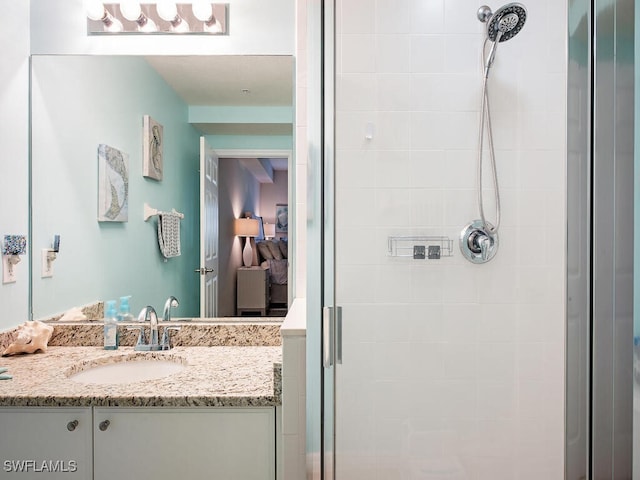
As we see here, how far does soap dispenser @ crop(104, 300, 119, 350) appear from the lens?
5.50 ft

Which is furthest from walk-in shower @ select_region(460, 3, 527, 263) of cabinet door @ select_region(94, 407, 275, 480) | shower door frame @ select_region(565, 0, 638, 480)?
cabinet door @ select_region(94, 407, 275, 480)

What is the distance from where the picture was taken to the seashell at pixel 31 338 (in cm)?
158

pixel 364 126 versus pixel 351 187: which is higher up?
pixel 364 126

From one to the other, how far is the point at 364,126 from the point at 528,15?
0.36m

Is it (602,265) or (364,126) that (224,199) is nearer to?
(364,126)

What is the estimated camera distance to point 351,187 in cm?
96

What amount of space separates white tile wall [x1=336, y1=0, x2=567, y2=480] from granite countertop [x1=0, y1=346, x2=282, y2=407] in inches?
15.6

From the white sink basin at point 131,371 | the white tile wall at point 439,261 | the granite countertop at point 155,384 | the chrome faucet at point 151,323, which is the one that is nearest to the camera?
the white tile wall at point 439,261

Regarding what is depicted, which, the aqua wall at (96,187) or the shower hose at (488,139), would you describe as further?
the aqua wall at (96,187)

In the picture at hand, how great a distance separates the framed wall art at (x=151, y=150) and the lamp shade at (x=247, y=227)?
0.37 m

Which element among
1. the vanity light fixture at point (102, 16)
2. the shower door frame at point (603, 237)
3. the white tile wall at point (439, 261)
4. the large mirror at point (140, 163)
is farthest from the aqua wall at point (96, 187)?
the shower door frame at point (603, 237)

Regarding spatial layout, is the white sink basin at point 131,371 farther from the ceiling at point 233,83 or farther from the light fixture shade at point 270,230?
the ceiling at point 233,83

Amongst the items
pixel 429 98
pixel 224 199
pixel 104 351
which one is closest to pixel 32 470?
pixel 104 351

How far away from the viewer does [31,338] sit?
1.60 m
